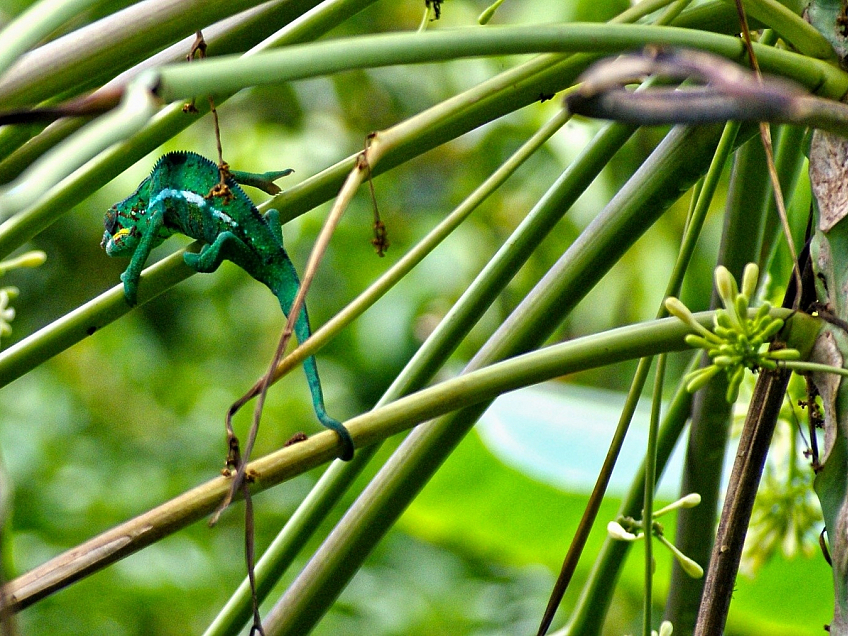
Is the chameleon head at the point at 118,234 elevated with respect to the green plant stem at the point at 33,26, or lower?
elevated

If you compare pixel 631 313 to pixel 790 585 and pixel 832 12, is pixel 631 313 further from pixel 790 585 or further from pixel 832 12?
pixel 832 12

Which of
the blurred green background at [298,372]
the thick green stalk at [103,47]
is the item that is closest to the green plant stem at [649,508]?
the thick green stalk at [103,47]

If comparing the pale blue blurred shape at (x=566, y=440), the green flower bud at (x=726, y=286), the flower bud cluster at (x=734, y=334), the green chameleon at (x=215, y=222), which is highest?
the pale blue blurred shape at (x=566, y=440)

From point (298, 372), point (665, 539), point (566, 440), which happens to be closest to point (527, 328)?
point (665, 539)

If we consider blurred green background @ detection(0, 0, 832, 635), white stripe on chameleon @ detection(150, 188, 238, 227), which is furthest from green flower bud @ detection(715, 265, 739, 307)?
blurred green background @ detection(0, 0, 832, 635)

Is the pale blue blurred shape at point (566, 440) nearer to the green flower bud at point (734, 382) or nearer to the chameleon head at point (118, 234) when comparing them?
the chameleon head at point (118, 234)

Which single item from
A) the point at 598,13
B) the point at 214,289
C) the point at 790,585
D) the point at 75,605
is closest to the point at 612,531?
the point at 790,585
